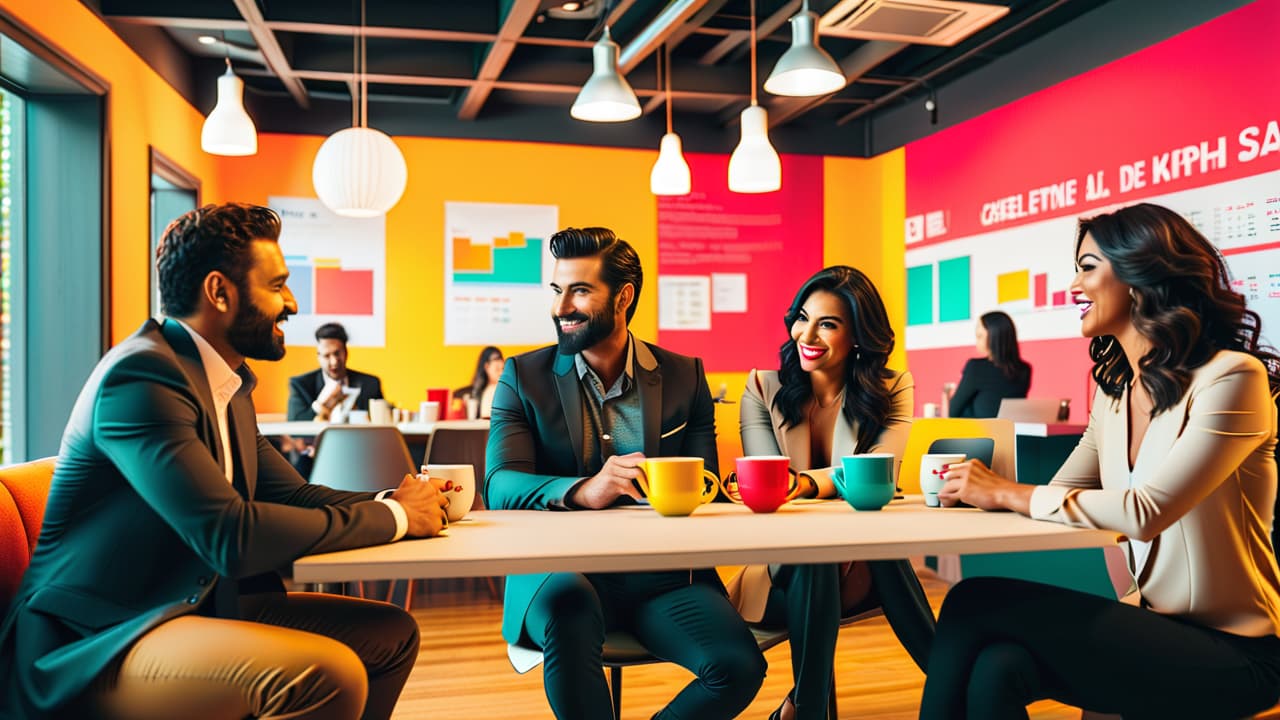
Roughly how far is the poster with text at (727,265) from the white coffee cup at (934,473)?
603 centimetres

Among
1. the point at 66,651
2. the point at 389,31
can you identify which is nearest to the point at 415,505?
the point at 66,651

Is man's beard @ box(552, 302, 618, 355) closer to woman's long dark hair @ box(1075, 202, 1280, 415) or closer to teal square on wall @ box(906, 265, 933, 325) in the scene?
woman's long dark hair @ box(1075, 202, 1280, 415)

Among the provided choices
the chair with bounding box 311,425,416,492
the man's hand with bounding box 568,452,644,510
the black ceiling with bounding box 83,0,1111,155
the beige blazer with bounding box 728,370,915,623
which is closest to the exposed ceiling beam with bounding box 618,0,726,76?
the black ceiling with bounding box 83,0,1111,155

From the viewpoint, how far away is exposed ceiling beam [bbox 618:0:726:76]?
5203 mm

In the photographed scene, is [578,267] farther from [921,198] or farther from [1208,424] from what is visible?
[921,198]

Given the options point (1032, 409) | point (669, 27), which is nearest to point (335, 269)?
point (669, 27)

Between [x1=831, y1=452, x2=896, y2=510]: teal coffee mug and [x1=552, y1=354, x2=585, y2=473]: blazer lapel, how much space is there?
0.62m

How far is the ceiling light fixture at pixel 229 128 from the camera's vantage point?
16.5 feet

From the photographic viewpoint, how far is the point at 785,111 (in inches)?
301

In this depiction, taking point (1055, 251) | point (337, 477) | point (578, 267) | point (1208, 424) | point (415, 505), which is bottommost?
point (337, 477)

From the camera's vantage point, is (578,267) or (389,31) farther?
(389,31)

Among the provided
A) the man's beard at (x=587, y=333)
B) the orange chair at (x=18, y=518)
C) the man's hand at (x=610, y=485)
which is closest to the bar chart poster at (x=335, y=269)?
the man's beard at (x=587, y=333)

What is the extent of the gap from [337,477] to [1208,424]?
3.45 meters

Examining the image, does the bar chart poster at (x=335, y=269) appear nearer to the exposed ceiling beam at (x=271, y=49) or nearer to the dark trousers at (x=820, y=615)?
the exposed ceiling beam at (x=271, y=49)
